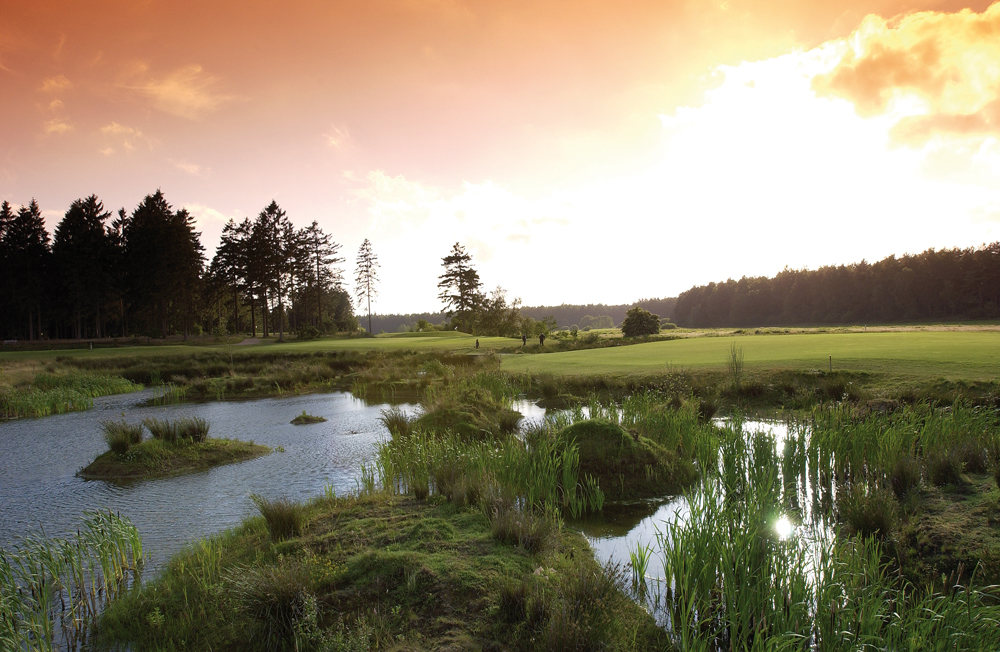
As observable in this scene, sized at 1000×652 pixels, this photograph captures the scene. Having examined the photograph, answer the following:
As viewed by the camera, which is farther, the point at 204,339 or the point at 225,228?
the point at 225,228

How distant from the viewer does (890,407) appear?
12367 mm

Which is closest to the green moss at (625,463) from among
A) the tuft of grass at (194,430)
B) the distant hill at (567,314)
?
the tuft of grass at (194,430)

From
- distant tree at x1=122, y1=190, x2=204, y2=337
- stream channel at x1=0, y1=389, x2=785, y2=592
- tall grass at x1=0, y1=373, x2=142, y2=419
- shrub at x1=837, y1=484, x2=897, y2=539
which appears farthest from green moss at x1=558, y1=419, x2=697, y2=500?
distant tree at x1=122, y1=190, x2=204, y2=337

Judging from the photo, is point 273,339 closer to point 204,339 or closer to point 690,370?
point 204,339

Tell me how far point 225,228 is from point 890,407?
6896 centimetres

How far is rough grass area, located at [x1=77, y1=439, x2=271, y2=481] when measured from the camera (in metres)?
10.7

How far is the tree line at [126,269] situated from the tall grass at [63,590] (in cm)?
5277

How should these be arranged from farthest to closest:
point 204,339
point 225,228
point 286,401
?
1. point 225,228
2. point 204,339
3. point 286,401

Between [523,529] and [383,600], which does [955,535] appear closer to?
[523,529]

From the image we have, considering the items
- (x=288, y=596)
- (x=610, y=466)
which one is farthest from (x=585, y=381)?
(x=288, y=596)

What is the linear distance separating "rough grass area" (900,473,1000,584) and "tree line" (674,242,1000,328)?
90.3 m

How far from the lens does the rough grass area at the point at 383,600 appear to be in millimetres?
4203

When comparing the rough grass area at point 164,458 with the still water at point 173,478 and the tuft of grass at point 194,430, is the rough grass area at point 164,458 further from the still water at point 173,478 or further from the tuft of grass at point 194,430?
the still water at point 173,478

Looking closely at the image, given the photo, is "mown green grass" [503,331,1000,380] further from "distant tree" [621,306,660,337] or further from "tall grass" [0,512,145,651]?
"distant tree" [621,306,660,337]
